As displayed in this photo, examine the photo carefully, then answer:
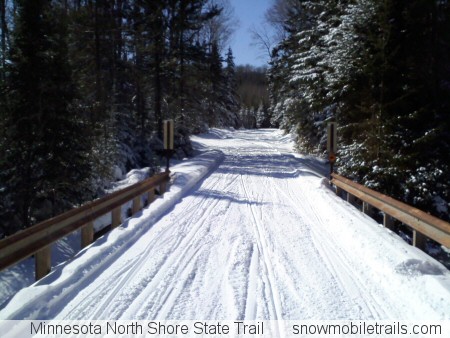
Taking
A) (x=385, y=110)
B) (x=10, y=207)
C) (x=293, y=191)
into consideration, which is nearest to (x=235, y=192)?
(x=293, y=191)

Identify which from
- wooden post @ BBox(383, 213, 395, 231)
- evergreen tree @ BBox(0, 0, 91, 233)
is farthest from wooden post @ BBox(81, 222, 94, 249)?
wooden post @ BBox(383, 213, 395, 231)

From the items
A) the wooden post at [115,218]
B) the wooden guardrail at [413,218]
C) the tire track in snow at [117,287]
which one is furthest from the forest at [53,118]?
the wooden guardrail at [413,218]

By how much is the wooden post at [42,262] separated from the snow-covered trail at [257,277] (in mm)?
507

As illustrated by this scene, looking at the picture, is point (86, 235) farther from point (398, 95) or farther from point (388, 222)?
point (398, 95)

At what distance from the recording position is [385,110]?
42.3ft

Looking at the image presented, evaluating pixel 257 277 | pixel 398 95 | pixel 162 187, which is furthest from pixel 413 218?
pixel 398 95

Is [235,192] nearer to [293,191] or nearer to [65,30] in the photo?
[293,191]

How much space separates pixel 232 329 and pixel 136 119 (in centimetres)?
2271

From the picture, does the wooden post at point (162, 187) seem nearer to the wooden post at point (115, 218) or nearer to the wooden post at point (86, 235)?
the wooden post at point (115, 218)

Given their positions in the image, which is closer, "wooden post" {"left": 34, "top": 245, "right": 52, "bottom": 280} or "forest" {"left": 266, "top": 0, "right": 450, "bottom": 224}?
"wooden post" {"left": 34, "top": 245, "right": 52, "bottom": 280}

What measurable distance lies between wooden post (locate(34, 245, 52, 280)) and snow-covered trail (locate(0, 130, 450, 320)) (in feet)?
1.66

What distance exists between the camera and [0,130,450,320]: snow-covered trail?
13.4 feet

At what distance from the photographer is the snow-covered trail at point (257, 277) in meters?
4.07

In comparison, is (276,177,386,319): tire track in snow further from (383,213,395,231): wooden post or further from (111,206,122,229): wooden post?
(111,206,122,229): wooden post
